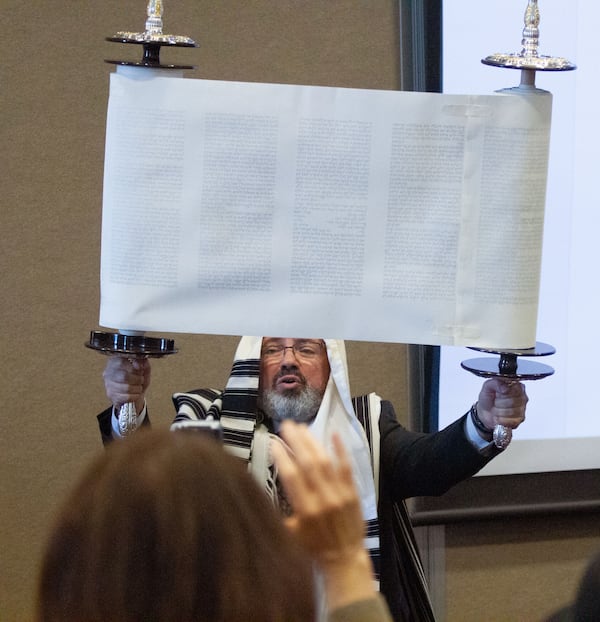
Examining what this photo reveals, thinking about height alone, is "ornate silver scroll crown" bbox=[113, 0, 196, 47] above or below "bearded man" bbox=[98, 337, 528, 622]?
above

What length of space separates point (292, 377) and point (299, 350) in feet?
0.23

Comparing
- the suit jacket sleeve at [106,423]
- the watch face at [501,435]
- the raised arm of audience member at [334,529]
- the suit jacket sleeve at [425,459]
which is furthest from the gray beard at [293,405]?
the raised arm of audience member at [334,529]

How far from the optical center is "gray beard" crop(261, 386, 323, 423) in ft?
7.84

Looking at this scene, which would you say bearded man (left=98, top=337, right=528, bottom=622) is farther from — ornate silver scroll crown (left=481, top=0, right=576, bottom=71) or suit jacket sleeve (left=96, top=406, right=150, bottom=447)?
ornate silver scroll crown (left=481, top=0, right=576, bottom=71)

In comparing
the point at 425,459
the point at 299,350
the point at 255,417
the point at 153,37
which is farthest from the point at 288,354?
the point at 153,37

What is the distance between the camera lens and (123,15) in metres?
2.67

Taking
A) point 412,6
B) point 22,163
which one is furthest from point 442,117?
point 22,163

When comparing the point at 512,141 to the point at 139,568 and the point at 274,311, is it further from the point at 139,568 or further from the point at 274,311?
the point at 139,568

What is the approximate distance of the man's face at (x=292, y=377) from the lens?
239 centimetres

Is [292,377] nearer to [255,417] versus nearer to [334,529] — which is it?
[255,417]

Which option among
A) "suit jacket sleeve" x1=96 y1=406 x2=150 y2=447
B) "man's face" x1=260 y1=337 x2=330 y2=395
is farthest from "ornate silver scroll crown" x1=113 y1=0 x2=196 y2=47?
"man's face" x1=260 y1=337 x2=330 y2=395

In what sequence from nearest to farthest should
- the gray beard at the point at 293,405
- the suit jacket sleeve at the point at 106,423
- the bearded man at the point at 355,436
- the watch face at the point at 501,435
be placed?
1. the watch face at the point at 501,435
2. the suit jacket sleeve at the point at 106,423
3. the bearded man at the point at 355,436
4. the gray beard at the point at 293,405

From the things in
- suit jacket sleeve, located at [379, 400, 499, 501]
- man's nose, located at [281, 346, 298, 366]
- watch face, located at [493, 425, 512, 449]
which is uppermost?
man's nose, located at [281, 346, 298, 366]

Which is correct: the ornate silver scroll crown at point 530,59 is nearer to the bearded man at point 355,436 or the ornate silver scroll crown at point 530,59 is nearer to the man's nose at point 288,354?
the bearded man at point 355,436
